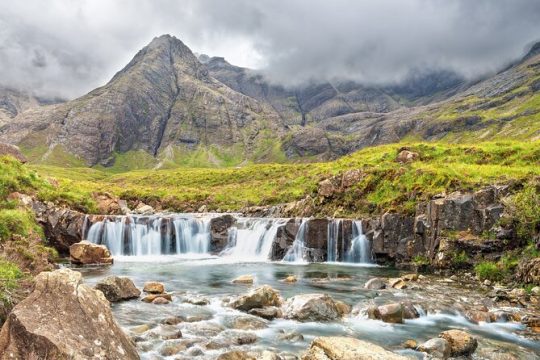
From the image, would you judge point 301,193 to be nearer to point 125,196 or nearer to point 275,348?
point 125,196

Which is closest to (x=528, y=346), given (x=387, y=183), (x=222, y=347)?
(x=222, y=347)

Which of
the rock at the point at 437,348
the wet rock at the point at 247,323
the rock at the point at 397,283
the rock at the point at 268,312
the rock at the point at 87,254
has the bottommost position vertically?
the rock at the point at 437,348

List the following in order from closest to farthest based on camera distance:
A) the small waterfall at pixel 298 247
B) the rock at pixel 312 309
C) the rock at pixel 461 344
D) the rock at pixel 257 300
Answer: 1. the rock at pixel 461 344
2. the rock at pixel 312 309
3. the rock at pixel 257 300
4. the small waterfall at pixel 298 247

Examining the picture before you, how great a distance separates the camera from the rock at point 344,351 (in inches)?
453

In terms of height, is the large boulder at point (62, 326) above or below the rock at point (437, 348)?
above

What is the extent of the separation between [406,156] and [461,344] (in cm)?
4567

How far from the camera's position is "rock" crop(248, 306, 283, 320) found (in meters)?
19.8

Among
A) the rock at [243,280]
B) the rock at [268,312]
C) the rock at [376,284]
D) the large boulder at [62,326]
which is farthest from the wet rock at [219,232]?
the large boulder at [62,326]

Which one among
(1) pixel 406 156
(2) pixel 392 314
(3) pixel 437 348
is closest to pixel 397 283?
(2) pixel 392 314

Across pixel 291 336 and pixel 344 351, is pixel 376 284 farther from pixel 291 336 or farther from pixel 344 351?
pixel 344 351

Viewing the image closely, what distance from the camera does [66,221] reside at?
41.6 metres

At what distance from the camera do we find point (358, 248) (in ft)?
134

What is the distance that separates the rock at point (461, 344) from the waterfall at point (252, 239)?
28.6 m

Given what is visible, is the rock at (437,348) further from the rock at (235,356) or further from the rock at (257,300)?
the rock at (257,300)
